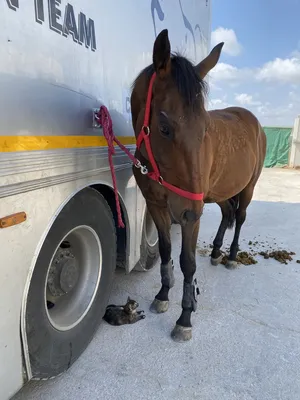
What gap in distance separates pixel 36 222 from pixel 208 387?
139 cm

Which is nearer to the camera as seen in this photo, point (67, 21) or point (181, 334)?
point (67, 21)

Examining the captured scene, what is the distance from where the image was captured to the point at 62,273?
6.33ft

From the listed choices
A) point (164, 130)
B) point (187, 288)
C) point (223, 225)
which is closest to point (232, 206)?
point (223, 225)

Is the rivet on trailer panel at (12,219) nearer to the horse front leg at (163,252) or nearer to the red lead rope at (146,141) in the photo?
the red lead rope at (146,141)

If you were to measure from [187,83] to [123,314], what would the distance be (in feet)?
5.85

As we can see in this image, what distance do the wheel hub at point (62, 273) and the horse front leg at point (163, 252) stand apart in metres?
0.78

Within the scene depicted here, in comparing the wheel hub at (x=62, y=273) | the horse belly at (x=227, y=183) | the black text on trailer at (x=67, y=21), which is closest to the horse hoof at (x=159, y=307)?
the wheel hub at (x=62, y=273)

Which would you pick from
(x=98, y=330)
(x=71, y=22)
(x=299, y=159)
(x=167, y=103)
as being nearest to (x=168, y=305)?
(x=98, y=330)

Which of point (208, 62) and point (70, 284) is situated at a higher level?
point (208, 62)

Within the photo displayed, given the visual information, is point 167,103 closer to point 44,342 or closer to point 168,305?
point 44,342

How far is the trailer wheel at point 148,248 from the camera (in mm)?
3009

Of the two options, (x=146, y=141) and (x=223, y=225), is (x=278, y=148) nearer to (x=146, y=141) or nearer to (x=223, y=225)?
(x=223, y=225)

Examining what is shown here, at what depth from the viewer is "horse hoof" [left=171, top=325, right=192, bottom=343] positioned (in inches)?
90.7

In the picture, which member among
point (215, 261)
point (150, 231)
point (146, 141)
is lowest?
point (215, 261)
